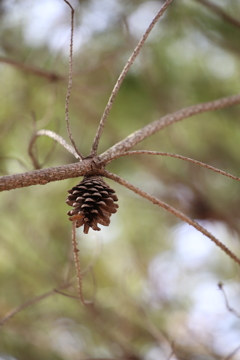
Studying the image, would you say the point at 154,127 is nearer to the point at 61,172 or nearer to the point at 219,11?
the point at 61,172

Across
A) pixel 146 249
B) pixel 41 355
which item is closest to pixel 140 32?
pixel 146 249

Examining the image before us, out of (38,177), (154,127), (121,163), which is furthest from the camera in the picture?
(121,163)

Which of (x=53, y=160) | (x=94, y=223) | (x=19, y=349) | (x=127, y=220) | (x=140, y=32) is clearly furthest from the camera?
(x=127, y=220)

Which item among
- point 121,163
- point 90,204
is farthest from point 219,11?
point 90,204

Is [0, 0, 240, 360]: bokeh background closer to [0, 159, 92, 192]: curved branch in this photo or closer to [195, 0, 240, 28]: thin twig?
[195, 0, 240, 28]: thin twig

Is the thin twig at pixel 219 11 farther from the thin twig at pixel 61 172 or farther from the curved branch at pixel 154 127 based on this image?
the thin twig at pixel 61 172

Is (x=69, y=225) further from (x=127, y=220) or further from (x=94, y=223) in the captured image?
(x=94, y=223)

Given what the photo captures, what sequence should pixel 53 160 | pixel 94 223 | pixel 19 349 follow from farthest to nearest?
pixel 53 160, pixel 19 349, pixel 94 223
